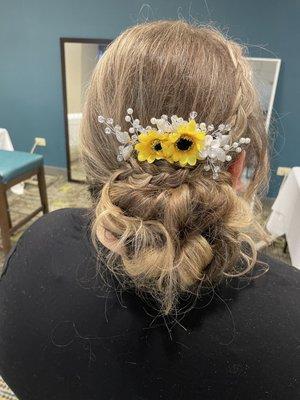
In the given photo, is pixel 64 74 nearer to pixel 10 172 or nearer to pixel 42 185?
pixel 42 185

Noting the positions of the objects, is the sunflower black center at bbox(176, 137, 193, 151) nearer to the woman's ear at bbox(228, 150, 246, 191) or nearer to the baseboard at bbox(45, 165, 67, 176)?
the woman's ear at bbox(228, 150, 246, 191)

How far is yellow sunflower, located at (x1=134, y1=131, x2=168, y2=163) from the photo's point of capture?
0.47 m

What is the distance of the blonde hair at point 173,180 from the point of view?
17.9 inches

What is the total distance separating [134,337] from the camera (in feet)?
1.59

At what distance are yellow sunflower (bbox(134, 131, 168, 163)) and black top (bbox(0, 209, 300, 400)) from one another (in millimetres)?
182

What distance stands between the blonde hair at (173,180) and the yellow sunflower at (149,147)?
0.05 ft

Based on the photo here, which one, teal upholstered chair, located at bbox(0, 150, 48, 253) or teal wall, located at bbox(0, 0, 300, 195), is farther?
teal wall, located at bbox(0, 0, 300, 195)

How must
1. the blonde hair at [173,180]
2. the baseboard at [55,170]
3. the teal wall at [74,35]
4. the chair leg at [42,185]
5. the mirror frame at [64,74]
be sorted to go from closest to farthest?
the blonde hair at [173,180] → the chair leg at [42,185] → the teal wall at [74,35] → the mirror frame at [64,74] → the baseboard at [55,170]

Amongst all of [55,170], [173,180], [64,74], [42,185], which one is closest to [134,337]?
[173,180]

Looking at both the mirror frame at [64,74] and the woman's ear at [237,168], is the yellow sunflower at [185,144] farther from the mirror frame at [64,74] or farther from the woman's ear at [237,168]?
the mirror frame at [64,74]

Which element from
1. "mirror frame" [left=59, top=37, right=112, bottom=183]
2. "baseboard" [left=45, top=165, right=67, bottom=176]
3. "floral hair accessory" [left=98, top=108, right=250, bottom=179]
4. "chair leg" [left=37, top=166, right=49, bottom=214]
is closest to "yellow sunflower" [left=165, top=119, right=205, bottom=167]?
"floral hair accessory" [left=98, top=108, right=250, bottom=179]

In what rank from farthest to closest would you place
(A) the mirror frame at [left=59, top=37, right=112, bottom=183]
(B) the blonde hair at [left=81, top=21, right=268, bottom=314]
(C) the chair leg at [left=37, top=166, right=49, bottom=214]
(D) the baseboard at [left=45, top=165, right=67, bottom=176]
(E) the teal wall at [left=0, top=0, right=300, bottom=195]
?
(D) the baseboard at [left=45, top=165, right=67, bottom=176] < (A) the mirror frame at [left=59, top=37, right=112, bottom=183] < (E) the teal wall at [left=0, top=0, right=300, bottom=195] < (C) the chair leg at [left=37, top=166, right=49, bottom=214] < (B) the blonde hair at [left=81, top=21, right=268, bottom=314]

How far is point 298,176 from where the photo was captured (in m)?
1.80

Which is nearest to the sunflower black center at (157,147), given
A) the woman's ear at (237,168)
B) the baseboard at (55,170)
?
the woman's ear at (237,168)
